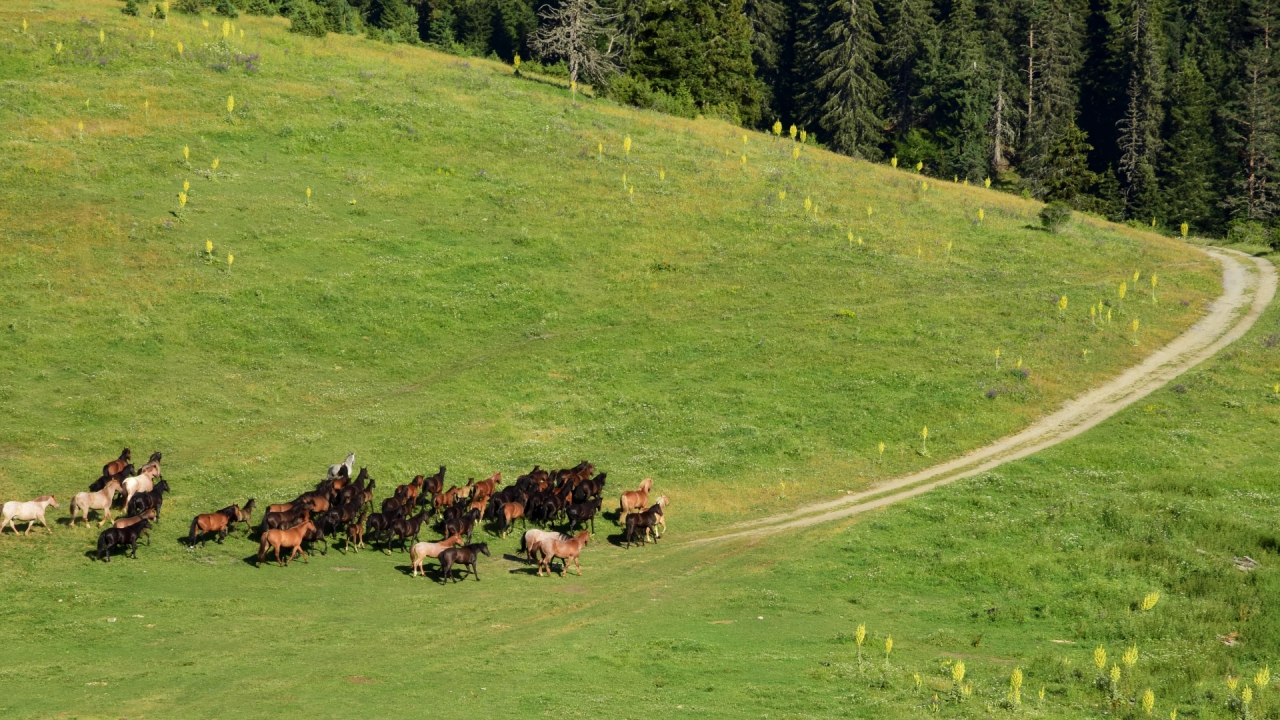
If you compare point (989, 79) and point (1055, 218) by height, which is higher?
point (989, 79)

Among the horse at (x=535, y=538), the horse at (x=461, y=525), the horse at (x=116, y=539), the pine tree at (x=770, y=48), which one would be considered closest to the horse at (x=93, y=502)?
the horse at (x=116, y=539)

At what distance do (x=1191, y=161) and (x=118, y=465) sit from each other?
4090 inches

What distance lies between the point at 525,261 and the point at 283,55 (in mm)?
31941

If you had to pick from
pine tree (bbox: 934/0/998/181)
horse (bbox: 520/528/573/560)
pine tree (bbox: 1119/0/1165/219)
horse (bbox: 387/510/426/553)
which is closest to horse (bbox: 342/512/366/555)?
horse (bbox: 387/510/426/553)

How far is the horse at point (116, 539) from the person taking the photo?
1172 inches

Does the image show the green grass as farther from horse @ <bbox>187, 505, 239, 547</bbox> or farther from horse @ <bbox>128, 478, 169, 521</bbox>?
horse @ <bbox>128, 478, 169, 521</bbox>

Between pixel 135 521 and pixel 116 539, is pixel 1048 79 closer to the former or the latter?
pixel 135 521

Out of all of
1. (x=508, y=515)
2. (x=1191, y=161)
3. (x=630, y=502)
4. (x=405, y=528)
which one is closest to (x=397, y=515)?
(x=405, y=528)

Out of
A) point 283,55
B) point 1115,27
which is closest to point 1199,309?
point 283,55

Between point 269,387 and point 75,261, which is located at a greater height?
point 75,261

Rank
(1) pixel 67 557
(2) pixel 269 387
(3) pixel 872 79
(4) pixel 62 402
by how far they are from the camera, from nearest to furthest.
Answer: (1) pixel 67 557 → (4) pixel 62 402 → (2) pixel 269 387 → (3) pixel 872 79

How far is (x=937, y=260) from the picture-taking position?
65562 millimetres

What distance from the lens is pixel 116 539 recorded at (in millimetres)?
29781

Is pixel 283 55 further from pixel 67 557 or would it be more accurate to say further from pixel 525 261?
pixel 67 557
